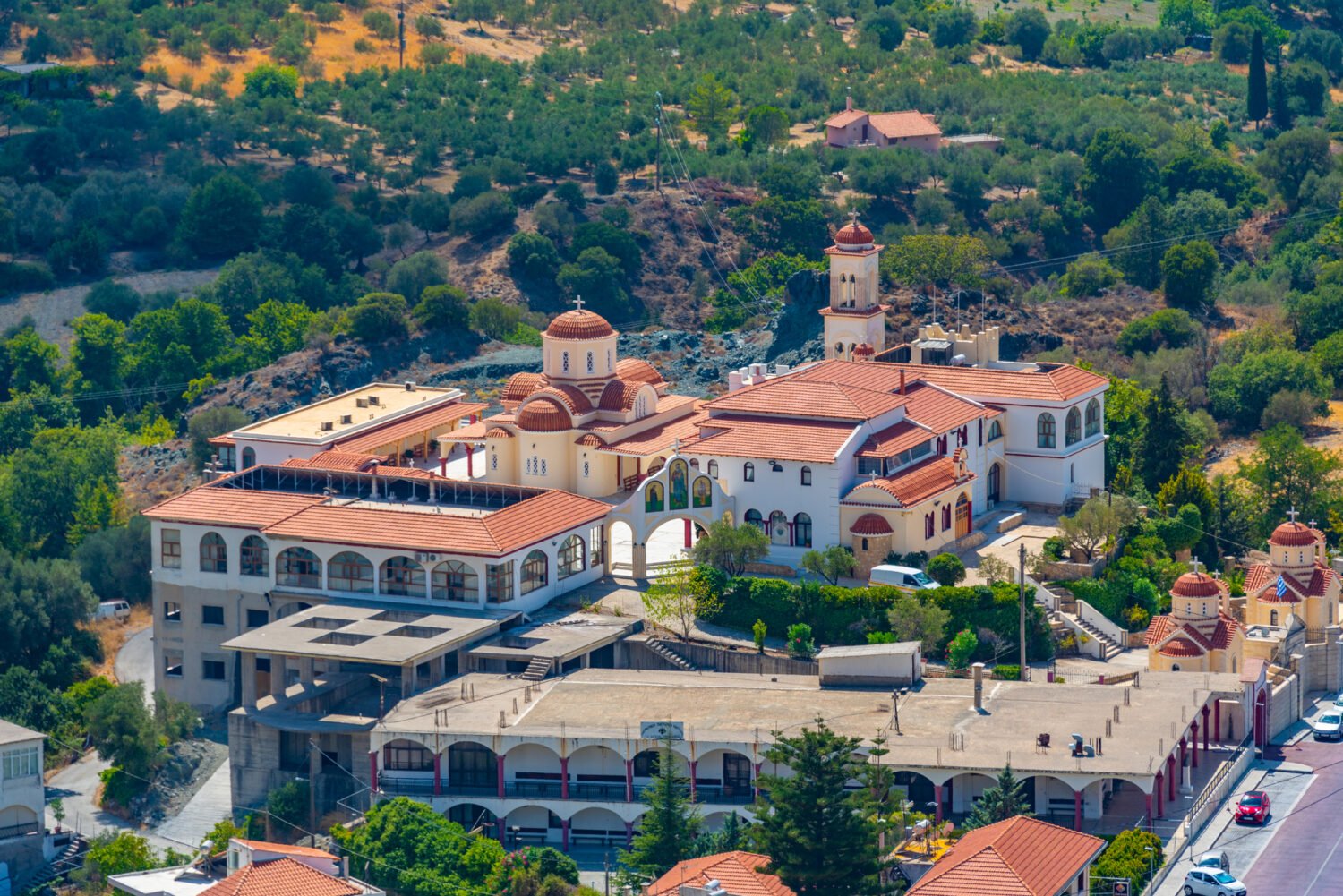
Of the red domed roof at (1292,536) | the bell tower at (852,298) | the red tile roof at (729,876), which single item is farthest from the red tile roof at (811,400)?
the red tile roof at (729,876)

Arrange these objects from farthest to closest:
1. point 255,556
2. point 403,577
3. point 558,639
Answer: point 255,556
point 403,577
point 558,639

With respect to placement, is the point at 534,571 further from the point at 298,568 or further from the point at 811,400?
the point at 811,400

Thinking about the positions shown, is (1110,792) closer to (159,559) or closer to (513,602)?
(513,602)

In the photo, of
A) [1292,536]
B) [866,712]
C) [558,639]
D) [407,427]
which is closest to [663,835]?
[866,712]

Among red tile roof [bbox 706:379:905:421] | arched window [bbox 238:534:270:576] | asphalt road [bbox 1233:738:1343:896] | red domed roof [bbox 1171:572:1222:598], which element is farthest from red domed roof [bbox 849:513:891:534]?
arched window [bbox 238:534:270:576]

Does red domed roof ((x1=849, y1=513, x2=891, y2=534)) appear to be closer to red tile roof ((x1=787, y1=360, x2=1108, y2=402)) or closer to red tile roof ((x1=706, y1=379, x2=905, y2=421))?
red tile roof ((x1=706, y1=379, x2=905, y2=421))

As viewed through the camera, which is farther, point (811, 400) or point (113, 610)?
point (113, 610)

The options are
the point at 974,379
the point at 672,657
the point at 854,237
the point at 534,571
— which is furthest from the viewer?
the point at 854,237
